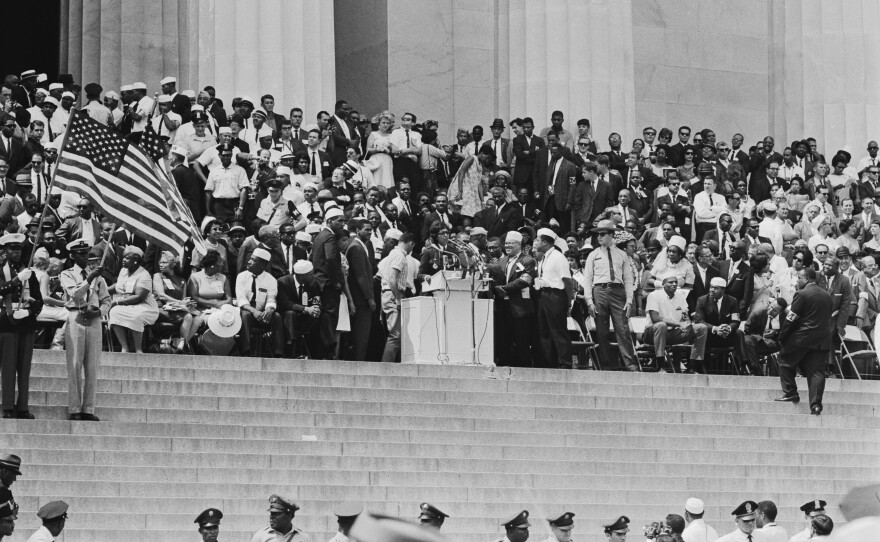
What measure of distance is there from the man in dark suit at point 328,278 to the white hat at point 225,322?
3.81 ft

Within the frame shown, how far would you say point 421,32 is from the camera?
32.0 metres

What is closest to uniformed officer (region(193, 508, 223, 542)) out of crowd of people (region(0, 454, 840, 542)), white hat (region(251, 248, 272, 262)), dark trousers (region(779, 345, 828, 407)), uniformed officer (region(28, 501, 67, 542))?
crowd of people (region(0, 454, 840, 542))

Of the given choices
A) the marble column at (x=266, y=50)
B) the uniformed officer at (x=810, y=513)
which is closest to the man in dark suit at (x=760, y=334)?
the uniformed officer at (x=810, y=513)

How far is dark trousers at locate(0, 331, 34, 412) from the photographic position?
612 inches

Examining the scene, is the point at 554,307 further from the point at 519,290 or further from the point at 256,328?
the point at 256,328

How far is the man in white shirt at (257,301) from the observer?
61.7 feet

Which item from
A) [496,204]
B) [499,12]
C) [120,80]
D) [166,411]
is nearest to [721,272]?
[496,204]

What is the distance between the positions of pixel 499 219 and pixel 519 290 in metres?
3.58

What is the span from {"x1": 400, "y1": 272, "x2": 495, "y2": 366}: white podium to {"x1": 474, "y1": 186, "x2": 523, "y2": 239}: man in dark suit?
4.04 metres

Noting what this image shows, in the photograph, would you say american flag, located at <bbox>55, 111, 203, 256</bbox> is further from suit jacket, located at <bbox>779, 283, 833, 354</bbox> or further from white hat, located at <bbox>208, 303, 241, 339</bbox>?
suit jacket, located at <bbox>779, 283, 833, 354</bbox>

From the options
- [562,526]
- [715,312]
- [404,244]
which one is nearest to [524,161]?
[715,312]

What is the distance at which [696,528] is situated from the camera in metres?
14.5

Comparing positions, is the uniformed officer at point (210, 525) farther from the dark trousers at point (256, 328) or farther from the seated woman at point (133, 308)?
the dark trousers at point (256, 328)

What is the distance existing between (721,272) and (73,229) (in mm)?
8269
